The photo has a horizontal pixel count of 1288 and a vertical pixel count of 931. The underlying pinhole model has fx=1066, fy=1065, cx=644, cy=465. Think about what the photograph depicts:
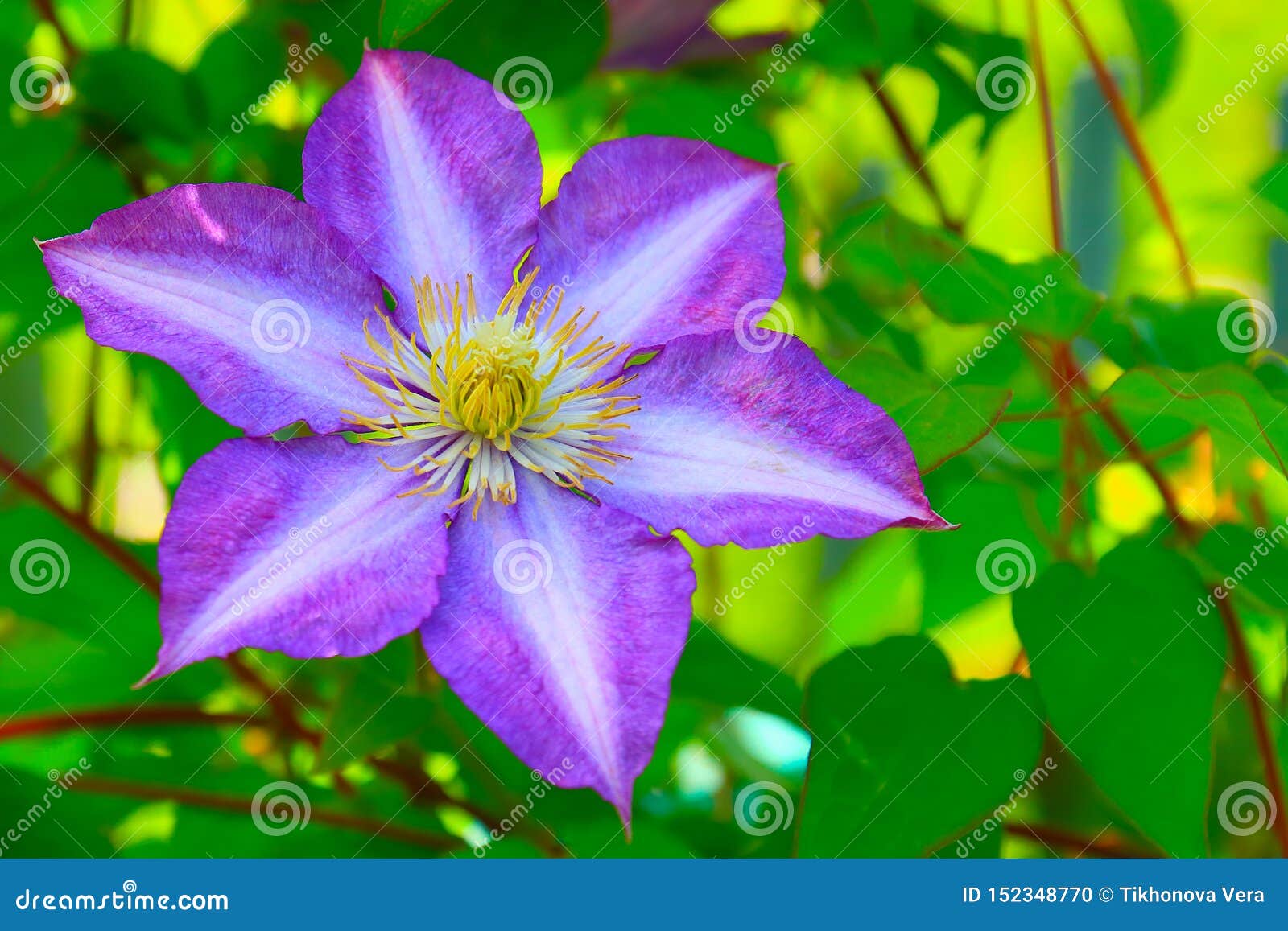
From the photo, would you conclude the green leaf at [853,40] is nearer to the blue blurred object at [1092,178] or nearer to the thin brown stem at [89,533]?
the blue blurred object at [1092,178]

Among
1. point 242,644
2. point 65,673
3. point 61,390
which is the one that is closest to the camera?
point 242,644

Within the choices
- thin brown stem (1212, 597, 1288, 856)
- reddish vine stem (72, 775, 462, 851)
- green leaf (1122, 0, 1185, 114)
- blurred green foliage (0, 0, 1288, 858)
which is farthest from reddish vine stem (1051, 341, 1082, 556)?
reddish vine stem (72, 775, 462, 851)

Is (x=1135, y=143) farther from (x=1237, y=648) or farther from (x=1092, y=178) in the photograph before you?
(x=1237, y=648)

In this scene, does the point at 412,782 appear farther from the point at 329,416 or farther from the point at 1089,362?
the point at 1089,362

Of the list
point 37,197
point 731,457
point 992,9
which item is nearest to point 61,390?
point 37,197

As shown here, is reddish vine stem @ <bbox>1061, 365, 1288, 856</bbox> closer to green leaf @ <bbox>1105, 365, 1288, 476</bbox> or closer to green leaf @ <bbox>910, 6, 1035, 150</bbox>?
green leaf @ <bbox>1105, 365, 1288, 476</bbox>

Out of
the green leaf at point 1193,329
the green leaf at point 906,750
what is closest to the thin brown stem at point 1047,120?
the green leaf at point 1193,329

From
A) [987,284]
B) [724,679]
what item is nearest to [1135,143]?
[987,284]
